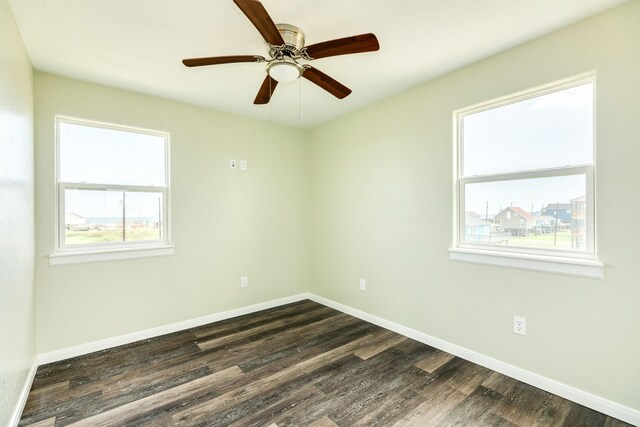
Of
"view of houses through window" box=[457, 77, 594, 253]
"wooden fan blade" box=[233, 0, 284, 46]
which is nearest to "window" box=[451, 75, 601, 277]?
"view of houses through window" box=[457, 77, 594, 253]

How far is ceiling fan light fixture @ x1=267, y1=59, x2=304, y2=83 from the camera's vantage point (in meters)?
1.84

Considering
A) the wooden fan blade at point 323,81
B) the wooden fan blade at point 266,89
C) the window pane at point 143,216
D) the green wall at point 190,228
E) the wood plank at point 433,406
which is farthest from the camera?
the window pane at point 143,216

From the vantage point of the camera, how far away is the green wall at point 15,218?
162cm

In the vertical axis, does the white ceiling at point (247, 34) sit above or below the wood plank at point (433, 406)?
above

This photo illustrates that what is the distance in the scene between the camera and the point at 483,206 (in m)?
2.54

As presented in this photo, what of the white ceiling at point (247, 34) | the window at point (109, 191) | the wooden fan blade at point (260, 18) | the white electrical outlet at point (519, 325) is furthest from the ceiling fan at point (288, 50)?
the white electrical outlet at point (519, 325)

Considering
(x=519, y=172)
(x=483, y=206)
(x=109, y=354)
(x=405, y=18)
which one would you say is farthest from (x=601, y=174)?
(x=109, y=354)

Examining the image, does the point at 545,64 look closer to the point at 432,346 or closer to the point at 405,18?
the point at 405,18

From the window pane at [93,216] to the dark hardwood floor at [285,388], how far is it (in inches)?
42.8

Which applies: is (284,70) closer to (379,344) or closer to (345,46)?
(345,46)

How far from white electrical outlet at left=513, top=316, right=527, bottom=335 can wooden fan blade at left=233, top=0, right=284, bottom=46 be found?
2.55 meters

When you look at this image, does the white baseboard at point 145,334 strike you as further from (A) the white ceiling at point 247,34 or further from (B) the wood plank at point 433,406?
(A) the white ceiling at point 247,34

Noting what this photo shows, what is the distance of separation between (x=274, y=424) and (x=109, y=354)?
1883mm

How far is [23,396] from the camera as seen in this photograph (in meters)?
1.99
